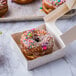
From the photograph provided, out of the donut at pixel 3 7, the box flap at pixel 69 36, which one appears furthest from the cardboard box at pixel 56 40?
the donut at pixel 3 7

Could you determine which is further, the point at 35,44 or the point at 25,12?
the point at 25,12

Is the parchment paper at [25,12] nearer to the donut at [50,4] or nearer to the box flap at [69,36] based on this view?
the donut at [50,4]

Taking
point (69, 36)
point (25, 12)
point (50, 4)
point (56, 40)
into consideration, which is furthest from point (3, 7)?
point (69, 36)

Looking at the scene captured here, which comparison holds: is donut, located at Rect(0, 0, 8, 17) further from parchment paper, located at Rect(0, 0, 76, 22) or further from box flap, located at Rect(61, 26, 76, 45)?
box flap, located at Rect(61, 26, 76, 45)

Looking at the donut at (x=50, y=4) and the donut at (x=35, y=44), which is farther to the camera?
the donut at (x=50, y=4)

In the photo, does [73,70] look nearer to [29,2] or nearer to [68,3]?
[68,3]

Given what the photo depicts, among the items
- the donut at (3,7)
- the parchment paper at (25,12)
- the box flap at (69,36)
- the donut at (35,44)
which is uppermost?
the box flap at (69,36)

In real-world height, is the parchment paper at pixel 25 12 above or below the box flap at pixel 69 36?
below

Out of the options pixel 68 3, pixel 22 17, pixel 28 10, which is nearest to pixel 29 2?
pixel 28 10

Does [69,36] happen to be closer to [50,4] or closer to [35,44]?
[35,44]
